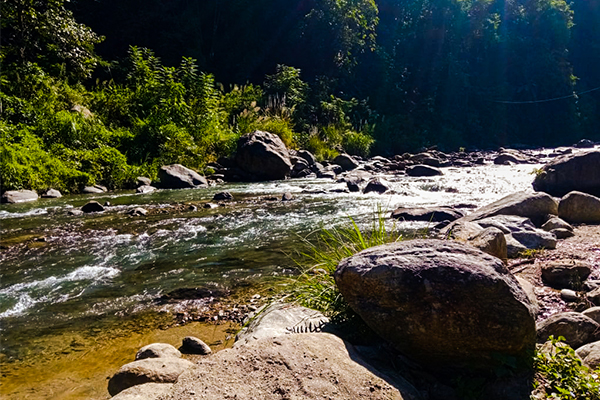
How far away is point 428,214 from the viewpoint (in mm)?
7930

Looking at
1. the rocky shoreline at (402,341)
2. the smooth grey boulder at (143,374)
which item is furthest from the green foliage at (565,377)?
the smooth grey boulder at (143,374)

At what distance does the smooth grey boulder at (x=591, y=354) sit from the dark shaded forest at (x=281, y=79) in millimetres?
11268

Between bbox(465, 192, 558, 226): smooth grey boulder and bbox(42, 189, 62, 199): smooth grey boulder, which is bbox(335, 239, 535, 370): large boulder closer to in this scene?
bbox(465, 192, 558, 226): smooth grey boulder

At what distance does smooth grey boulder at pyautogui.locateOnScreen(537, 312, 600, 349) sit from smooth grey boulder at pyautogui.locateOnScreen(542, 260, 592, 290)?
1.35 metres

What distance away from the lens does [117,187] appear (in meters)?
12.2

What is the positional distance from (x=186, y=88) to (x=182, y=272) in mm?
14157

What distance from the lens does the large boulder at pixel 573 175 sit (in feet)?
30.1

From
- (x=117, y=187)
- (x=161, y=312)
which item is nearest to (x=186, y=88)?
(x=117, y=187)

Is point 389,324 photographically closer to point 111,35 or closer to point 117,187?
point 117,187

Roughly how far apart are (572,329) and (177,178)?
1093 cm

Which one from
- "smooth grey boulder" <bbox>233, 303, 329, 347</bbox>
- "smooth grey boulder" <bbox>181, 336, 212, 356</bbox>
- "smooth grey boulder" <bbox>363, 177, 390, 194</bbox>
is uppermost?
"smooth grey boulder" <bbox>363, 177, 390, 194</bbox>

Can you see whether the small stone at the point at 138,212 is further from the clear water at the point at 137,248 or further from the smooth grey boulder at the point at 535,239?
the smooth grey boulder at the point at 535,239

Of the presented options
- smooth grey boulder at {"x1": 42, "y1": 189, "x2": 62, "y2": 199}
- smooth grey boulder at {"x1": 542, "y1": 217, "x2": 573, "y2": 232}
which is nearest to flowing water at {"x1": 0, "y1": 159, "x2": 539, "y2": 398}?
smooth grey boulder at {"x1": 42, "y1": 189, "x2": 62, "y2": 199}

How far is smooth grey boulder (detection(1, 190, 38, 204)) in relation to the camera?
9.50 metres
